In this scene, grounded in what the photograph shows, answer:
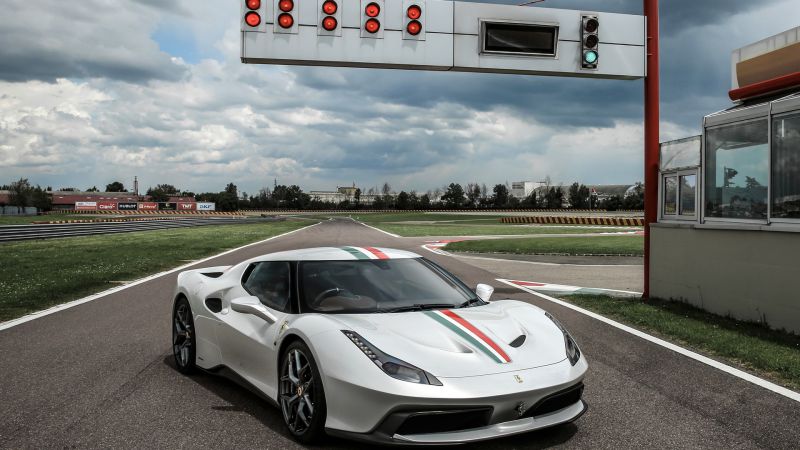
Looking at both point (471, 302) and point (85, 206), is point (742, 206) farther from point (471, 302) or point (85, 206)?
point (85, 206)

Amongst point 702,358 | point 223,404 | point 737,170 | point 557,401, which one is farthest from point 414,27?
point 557,401

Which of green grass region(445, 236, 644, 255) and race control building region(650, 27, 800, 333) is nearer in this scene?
race control building region(650, 27, 800, 333)

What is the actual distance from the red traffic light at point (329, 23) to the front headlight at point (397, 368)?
8471 mm

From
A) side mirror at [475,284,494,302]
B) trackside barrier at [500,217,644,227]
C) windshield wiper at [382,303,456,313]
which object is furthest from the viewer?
trackside barrier at [500,217,644,227]

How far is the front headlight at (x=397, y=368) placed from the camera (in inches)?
134

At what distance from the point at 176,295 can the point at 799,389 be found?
540 centimetres

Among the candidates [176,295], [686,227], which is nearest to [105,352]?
[176,295]

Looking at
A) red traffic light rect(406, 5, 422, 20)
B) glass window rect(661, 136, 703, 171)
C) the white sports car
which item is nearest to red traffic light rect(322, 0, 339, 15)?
red traffic light rect(406, 5, 422, 20)

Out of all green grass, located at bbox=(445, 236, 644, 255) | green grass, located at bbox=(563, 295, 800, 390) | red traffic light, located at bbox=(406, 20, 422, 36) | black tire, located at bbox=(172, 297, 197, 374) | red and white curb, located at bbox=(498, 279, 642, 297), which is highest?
red traffic light, located at bbox=(406, 20, 422, 36)

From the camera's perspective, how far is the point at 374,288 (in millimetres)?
4539

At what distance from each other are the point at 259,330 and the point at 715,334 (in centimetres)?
545

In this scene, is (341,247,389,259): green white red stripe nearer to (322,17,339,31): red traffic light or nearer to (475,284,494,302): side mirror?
(475,284,494,302): side mirror

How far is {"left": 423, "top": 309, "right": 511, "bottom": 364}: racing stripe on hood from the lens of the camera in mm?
3693

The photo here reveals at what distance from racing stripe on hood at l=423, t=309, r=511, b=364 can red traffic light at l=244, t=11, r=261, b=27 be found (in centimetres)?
817
